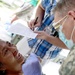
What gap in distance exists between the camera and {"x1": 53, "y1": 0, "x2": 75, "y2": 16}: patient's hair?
1271mm

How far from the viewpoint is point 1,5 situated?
2854mm

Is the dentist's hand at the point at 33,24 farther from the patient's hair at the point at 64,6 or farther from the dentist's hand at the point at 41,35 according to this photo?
the patient's hair at the point at 64,6

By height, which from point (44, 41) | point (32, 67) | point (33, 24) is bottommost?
point (32, 67)

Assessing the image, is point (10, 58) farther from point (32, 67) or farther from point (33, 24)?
point (33, 24)

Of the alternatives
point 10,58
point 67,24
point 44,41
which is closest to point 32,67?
point 10,58

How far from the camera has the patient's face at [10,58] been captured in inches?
57.0

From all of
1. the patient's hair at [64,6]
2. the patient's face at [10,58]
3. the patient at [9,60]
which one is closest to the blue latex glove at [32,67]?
the patient at [9,60]

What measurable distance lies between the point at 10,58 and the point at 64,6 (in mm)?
535

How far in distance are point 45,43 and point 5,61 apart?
64cm

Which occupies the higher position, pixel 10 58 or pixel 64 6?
pixel 64 6

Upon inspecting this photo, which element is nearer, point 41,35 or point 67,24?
point 67,24

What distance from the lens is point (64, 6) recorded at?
4.26ft

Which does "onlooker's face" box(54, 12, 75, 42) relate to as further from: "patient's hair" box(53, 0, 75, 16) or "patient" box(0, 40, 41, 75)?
"patient" box(0, 40, 41, 75)

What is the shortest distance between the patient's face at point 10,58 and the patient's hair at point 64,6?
460mm
